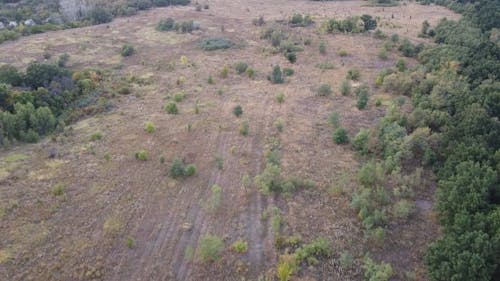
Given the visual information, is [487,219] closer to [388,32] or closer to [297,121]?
[297,121]

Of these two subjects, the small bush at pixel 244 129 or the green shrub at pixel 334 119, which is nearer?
the small bush at pixel 244 129

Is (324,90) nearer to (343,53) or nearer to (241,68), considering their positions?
(241,68)

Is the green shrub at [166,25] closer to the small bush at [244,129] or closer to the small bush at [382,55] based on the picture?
the small bush at [382,55]

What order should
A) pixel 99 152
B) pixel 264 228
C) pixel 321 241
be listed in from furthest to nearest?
pixel 99 152 < pixel 264 228 < pixel 321 241

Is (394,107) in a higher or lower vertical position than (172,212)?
higher

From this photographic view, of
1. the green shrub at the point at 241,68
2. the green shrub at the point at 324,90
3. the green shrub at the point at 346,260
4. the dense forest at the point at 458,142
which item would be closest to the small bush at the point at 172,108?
the green shrub at the point at 241,68

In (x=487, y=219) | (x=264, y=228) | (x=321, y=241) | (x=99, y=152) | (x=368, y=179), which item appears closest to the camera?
(x=487, y=219)

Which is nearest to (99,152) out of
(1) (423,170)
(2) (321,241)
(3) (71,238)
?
(3) (71,238)

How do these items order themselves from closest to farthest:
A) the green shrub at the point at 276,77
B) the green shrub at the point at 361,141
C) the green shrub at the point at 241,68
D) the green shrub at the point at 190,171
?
1. the green shrub at the point at 190,171
2. the green shrub at the point at 361,141
3. the green shrub at the point at 276,77
4. the green shrub at the point at 241,68
